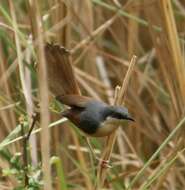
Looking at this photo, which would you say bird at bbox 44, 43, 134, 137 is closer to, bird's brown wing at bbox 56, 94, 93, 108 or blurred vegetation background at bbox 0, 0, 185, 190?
bird's brown wing at bbox 56, 94, 93, 108

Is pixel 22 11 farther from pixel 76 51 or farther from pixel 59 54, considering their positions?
pixel 59 54

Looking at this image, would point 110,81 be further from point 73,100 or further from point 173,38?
point 73,100

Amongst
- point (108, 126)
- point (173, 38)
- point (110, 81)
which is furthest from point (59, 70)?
point (110, 81)

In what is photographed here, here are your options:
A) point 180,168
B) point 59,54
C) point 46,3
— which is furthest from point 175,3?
point 59,54

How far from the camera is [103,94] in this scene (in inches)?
92.0

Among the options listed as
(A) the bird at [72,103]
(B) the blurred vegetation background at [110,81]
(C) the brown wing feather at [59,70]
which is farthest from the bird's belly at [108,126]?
(B) the blurred vegetation background at [110,81]

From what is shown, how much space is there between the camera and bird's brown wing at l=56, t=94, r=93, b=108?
1428mm

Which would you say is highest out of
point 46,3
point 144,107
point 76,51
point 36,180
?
point 46,3

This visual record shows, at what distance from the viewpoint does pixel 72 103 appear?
4.69 ft

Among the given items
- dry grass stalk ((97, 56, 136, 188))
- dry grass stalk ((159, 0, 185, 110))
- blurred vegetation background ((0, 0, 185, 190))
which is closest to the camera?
dry grass stalk ((97, 56, 136, 188))

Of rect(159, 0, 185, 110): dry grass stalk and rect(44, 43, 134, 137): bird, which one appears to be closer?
rect(44, 43, 134, 137): bird

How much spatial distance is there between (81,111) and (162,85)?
909mm

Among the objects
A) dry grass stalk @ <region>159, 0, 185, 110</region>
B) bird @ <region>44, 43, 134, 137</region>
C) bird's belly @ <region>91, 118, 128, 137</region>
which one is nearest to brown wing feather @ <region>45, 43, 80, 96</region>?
bird @ <region>44, 43, 134, 137</region>

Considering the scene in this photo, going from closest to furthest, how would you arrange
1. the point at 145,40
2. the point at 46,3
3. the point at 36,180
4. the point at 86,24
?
the point at 36,180 → the point at 46,3 → the point at 86,24 → the point at 145,40
